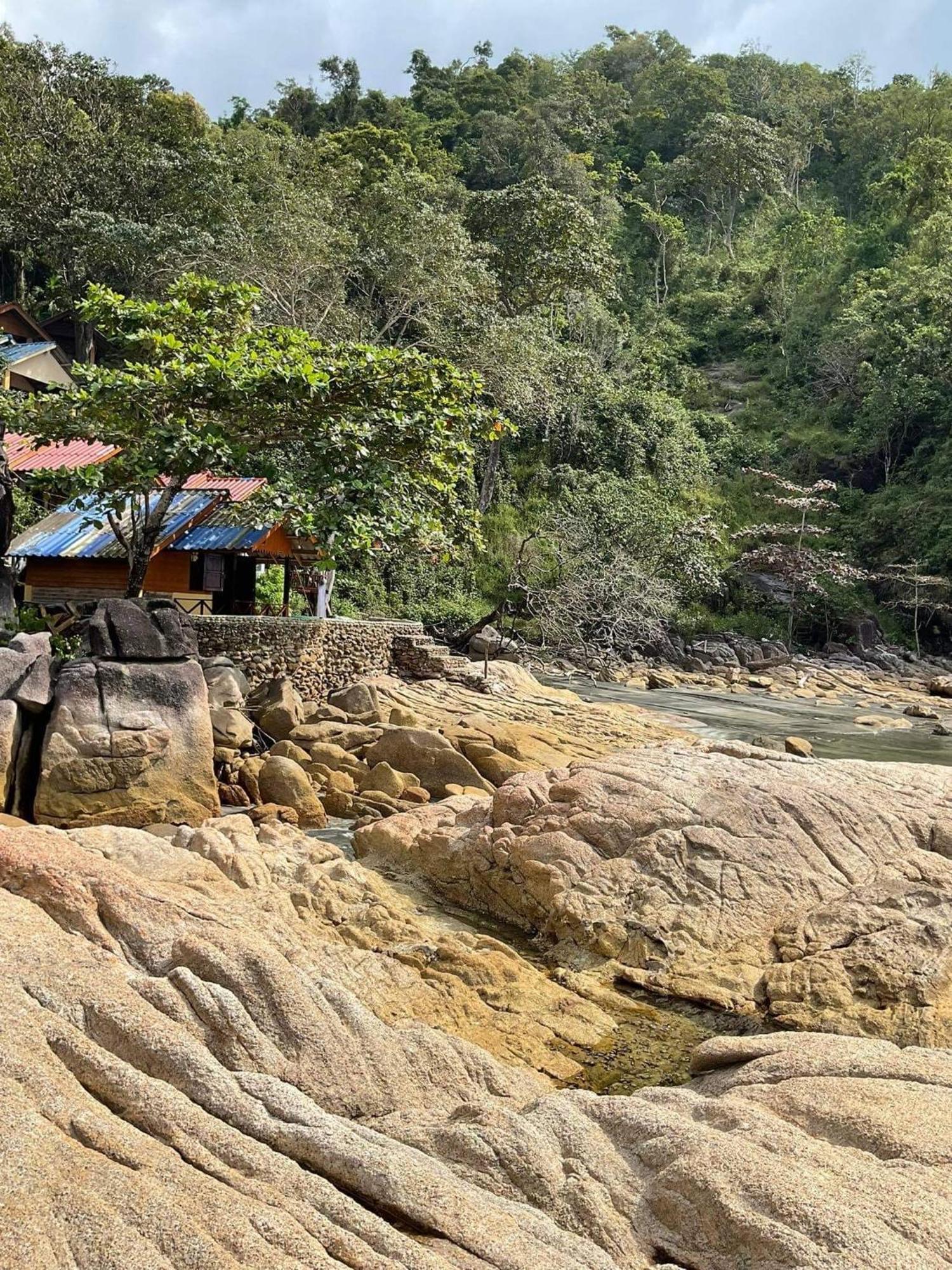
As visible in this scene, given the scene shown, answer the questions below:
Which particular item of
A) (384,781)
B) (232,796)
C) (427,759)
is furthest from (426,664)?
(232,796)

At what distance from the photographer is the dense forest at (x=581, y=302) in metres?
29.0

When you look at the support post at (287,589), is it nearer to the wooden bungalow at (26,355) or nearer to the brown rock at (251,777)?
the brown rock at (251,777)

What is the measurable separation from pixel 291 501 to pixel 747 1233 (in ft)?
38.9

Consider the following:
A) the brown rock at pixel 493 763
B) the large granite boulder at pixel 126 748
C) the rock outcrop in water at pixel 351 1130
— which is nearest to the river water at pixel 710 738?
the rock outcrop in water at pixel 351 1130

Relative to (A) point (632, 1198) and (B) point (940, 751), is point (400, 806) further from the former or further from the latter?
(B) point (940, 751)

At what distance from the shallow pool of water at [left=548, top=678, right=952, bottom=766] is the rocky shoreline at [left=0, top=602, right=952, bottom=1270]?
319 inches

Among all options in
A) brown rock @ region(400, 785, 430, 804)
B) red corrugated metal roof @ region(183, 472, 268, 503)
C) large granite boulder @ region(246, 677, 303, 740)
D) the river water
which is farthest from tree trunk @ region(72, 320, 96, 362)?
brown rock @ region(400, 785, 430, 804)

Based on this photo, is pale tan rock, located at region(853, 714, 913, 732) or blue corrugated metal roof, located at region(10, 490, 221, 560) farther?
pale tan rock, located at region(853, 714, 913, 732)

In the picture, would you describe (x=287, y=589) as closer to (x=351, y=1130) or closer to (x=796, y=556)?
(x=351, y=1130)

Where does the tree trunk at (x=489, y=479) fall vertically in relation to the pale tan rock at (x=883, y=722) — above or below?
above

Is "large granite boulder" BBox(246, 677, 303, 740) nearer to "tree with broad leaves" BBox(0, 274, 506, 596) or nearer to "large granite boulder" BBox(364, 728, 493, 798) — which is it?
"large granite boulder" BBox(364, 728, 493, 798)

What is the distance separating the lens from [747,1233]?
11.7ft

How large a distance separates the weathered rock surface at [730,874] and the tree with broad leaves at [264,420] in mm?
5911

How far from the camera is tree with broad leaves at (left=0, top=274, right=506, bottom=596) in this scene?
43.5 ft
